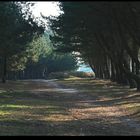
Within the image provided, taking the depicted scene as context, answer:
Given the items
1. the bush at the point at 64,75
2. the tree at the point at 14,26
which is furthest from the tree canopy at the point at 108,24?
the bush at the point at 64,75

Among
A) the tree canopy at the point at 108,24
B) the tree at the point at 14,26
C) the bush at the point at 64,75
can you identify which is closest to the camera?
the tree canopy at the point at 108,24

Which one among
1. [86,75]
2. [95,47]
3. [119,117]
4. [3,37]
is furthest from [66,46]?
[86,75]

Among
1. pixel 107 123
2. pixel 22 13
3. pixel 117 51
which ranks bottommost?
pixel 107 123

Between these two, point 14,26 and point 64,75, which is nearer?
point 14,26

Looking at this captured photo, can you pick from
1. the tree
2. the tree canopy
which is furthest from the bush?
the tree

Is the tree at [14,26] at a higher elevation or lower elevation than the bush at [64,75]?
higher

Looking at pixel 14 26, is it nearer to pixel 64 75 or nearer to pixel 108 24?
pixel 108 24

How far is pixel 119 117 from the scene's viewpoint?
2350 centimetres

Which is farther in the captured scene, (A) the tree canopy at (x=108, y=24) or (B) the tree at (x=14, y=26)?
(B) the tree at (x=14, y=26)

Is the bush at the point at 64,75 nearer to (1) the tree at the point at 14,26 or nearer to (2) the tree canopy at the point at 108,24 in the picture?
(2) the tree canopy at the point at 108,24

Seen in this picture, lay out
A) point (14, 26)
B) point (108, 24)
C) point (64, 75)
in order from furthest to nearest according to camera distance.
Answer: point (64, 75), point (14, 26), point (108, 24)

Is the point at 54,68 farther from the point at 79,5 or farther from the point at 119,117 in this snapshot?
the point at 119,117

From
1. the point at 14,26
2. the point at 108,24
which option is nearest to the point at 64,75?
the point at 14,26

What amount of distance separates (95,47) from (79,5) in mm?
26991
